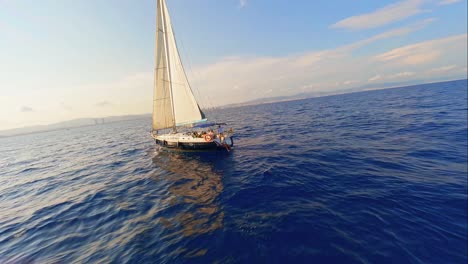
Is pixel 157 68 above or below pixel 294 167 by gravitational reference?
above

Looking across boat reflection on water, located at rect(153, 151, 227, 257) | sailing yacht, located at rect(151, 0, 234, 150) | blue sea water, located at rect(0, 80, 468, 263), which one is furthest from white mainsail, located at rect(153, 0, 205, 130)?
blue sea water, located at rect(0, 80, 468, 263)

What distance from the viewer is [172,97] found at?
70.6ft

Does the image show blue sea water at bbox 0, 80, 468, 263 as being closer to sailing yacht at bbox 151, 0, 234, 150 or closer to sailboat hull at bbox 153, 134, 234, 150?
sailboat hull at bbox 153, 134, 234, 150

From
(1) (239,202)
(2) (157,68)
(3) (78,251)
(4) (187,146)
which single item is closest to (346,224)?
(1) (239,202)

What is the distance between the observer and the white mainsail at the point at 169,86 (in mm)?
20625

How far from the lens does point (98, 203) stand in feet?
37.3

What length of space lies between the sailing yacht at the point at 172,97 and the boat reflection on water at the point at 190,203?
10.6 ft

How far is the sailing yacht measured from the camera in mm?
19953

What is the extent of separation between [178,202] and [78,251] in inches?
175

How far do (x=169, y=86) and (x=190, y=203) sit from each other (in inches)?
615

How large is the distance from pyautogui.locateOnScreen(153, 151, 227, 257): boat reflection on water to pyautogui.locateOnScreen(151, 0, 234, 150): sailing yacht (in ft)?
10.6

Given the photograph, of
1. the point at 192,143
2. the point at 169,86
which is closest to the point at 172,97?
the point at 169,86

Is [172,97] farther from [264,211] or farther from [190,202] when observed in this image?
[264,211]

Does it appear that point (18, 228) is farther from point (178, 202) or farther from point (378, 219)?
point (378, 219)
